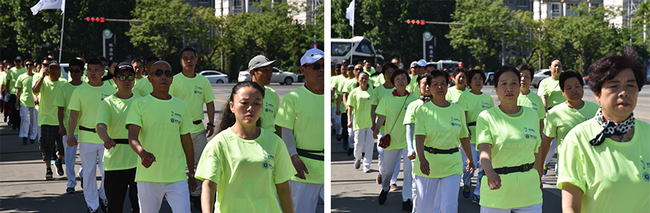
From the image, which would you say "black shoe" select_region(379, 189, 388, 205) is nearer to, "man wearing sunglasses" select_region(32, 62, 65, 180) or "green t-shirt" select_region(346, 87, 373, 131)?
"green t-shirt" select_region(346, 87, 373, 131)

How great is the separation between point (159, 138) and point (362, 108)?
5.31m

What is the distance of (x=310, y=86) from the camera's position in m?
4.69

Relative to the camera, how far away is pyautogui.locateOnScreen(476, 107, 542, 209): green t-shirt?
162 inches

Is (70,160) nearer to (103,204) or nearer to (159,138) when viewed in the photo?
(103,204)

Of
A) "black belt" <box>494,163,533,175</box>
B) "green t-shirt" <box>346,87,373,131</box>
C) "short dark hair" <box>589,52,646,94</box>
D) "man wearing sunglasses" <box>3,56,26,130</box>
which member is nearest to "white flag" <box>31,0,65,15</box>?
"man wearing sunglasses" <box>3,56,26,130</box>

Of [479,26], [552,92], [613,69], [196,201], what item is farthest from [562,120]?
[479,26]

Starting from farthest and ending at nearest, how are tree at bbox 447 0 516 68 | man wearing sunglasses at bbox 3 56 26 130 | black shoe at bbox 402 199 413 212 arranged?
tree at bbox 447 0 516 68, man wearing sunglasses at bbox 3 56 26 130, black shoe at bbox 402 199 413 212

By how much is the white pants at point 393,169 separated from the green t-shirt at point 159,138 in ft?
9.37

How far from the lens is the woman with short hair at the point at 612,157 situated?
257cm

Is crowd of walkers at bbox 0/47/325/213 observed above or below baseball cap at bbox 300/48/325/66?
below

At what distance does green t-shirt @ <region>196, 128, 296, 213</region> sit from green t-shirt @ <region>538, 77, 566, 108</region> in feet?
19.7

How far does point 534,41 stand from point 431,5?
13.2 meters

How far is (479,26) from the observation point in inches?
1918

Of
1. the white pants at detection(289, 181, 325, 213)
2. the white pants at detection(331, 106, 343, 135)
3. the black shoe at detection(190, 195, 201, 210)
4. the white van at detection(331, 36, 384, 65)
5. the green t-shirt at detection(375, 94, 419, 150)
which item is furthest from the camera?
the white van at detection(331, 36, 384, 65)
